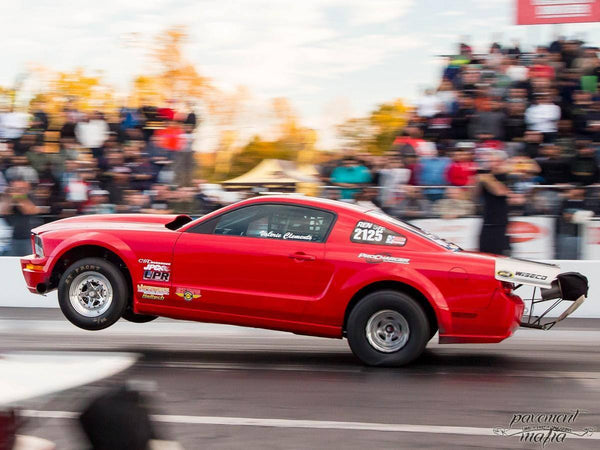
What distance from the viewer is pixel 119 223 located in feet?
27.5

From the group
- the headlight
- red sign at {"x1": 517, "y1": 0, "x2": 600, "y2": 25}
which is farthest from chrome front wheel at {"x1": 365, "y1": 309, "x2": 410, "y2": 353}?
red sign at {"x1": 517, "y1": 0, "x2": 600, "y2": 25}

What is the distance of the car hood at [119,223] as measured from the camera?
8.30 meters

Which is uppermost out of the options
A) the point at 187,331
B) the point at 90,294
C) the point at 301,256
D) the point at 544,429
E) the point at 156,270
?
the point at 301,256

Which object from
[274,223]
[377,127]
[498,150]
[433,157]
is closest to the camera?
[274,223]

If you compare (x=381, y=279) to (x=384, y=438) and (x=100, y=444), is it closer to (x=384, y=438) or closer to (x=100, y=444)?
(x=384, y=438)

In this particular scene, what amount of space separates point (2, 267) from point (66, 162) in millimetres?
1845

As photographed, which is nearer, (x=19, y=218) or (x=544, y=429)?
(x=544, y=429)

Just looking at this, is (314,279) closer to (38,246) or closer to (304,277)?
(304,277)

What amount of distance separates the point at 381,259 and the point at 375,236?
0.85 ft

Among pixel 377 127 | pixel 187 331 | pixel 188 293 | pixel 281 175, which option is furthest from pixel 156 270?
pixel 377 127

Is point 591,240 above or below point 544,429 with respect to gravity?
above

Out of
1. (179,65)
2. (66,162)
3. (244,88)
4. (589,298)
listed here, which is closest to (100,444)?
(589,298)

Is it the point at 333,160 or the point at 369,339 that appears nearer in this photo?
the point at 369,339

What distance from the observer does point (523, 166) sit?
12023 millimetres
